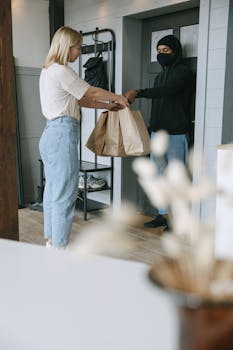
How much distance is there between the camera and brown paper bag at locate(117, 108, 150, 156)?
3.22 metres

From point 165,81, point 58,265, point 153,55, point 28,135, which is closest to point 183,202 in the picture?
point 58,265

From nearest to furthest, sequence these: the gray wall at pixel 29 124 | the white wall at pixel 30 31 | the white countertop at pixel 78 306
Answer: the white countertop at pixel 78 306 → the white wall at pixel 30 31 → the gray wall at pixel 29 124

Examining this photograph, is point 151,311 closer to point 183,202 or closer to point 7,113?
point 183,202

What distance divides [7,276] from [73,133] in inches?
66.4

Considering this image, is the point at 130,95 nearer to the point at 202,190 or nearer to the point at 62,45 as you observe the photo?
the point at 62,45

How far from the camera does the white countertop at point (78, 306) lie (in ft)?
2.64

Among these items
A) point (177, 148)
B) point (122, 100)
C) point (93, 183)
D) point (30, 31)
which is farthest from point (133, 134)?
point (30, 31)

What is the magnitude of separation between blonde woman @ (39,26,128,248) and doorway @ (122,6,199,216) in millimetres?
1374

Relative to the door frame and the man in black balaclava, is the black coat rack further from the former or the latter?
the man in black balaclava

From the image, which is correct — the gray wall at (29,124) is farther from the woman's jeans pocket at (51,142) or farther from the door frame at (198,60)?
the woman's jeans pocket at (51,142)

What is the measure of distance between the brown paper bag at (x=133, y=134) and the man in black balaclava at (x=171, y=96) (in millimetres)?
319

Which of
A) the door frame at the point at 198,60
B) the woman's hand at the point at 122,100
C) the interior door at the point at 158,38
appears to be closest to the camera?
the woman's hand at the point at 122,100

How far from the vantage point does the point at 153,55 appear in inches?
163

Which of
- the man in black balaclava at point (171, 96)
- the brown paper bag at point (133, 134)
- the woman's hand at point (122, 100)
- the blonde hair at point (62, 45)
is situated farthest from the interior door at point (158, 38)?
the blonde hair at point (62, 45)
